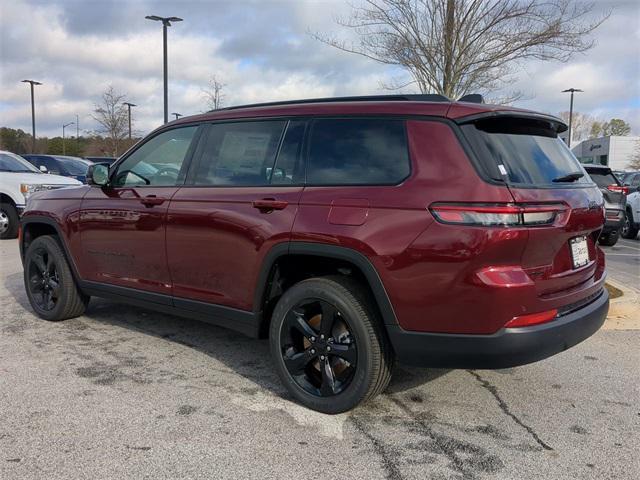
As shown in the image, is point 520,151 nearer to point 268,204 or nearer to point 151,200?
point 268,204

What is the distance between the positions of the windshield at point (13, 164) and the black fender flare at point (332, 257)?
10.1 m

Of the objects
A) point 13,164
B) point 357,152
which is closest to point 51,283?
point 357,152

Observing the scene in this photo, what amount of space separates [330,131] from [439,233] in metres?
1.06

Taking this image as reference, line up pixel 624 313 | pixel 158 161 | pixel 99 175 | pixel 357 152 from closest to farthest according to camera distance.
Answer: pixel 357 152, pixel 158 161, pixel 99 175, pixel 624 313

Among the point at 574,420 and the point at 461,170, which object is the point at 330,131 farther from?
the point at 574,420

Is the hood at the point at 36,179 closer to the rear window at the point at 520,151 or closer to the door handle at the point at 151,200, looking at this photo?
the door handle at the point at 151,200

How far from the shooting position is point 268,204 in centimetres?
355

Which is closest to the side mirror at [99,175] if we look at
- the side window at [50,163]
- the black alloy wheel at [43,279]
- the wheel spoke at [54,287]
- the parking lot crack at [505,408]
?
the black alloy wheel at [43,279]

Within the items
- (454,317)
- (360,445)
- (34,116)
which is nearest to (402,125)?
(454,317)

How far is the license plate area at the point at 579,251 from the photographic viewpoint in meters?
3.18

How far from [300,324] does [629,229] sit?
12918 mm

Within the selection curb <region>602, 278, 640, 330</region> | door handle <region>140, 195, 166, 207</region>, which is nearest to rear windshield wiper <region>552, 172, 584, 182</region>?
curb <region>602, 278, 640, 330</region>

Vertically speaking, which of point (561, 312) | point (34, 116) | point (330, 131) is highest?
point (34, 116)

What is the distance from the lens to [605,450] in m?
3.02
